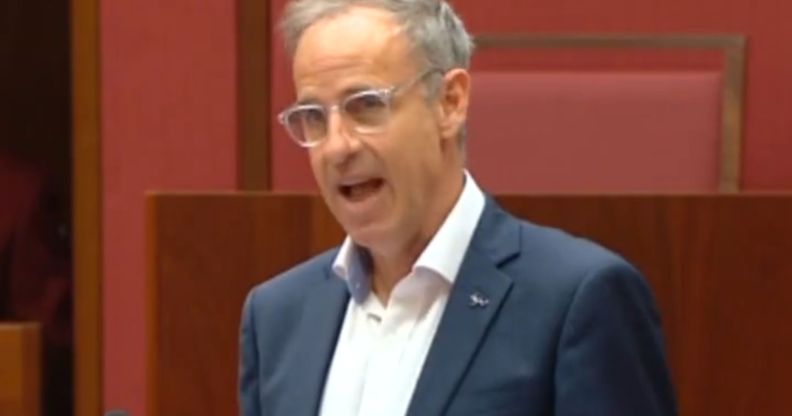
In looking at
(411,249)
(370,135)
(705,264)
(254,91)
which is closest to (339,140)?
(370,135)

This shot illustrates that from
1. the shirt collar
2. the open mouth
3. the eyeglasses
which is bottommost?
the shirt collar

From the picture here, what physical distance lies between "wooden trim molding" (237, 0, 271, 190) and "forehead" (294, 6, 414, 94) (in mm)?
1327

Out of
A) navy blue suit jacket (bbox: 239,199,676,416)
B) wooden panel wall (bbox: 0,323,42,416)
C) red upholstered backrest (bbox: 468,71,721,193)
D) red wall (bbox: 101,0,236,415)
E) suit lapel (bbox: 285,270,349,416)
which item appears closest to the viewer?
navy blue suit jacket (bbox: 239,199,676,416)

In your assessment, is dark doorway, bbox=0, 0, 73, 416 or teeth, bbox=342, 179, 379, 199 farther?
dark doorway, bbox=0, 0, 73, 416

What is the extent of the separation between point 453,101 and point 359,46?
0.33ft

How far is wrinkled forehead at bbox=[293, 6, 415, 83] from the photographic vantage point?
1.31 metres

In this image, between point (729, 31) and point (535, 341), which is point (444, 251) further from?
point (729, 31)

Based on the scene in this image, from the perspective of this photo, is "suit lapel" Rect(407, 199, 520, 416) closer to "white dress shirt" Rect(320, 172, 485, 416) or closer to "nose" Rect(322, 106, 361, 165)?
"white dress shirt" Rect(320, 172, 485, 416)

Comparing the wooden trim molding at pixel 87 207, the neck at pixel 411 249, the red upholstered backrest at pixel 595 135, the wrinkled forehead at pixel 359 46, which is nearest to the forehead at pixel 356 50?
the wrinkled forehead at pixel 359 46

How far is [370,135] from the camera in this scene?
132 centimetres

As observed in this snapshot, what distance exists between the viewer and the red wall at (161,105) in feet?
8.50

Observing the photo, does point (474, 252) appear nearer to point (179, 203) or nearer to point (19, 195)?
point (179, 203)

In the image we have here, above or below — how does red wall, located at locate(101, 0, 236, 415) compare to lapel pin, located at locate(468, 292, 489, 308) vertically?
above

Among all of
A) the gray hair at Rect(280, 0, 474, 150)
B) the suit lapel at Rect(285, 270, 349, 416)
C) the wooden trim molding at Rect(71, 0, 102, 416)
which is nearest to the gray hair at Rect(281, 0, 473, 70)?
the gray hair at Rect(280, 0, 474, 150)
